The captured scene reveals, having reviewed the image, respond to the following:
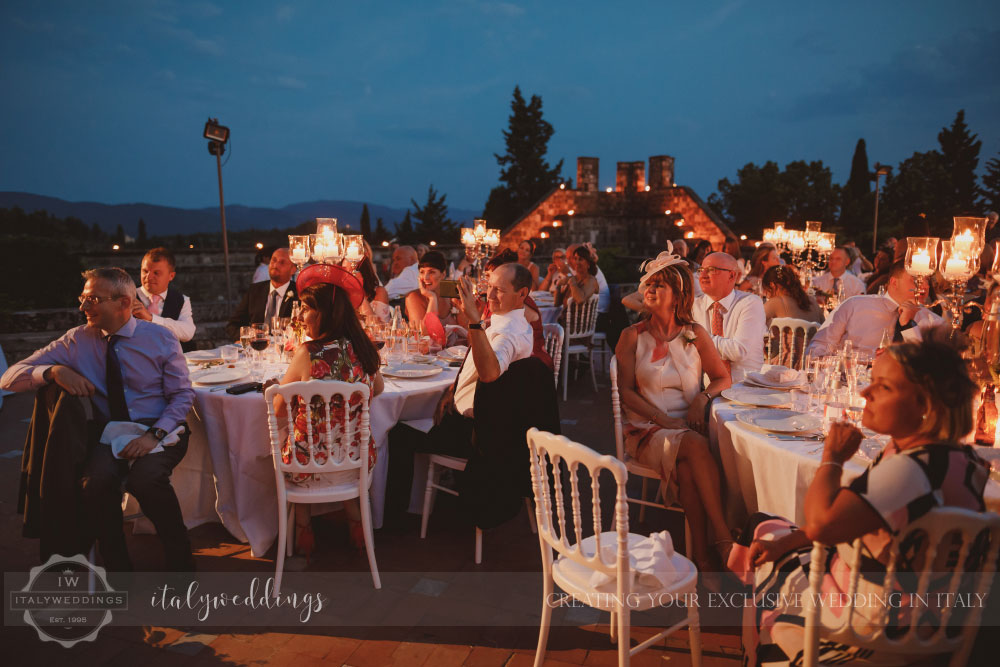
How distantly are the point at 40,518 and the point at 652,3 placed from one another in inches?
3931

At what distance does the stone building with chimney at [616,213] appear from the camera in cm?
2645

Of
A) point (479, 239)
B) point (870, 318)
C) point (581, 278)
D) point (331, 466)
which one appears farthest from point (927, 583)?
point (479, 239)

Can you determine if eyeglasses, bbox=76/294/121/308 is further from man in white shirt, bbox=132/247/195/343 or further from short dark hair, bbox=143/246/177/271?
short dark hair, bbox=143/246/177/271

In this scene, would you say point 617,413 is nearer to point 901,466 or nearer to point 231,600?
point 901,466

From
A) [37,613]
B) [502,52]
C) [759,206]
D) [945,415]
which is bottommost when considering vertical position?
[37,613]

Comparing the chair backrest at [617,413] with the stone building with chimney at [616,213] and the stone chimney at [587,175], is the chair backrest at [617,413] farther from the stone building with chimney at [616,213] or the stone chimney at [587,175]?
the stone chimney at [587,175]

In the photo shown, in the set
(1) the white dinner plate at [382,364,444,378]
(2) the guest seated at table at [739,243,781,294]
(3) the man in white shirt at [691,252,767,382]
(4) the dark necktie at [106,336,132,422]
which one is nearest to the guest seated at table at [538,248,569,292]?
(2) the guest seated at table at [739,243,781,294]

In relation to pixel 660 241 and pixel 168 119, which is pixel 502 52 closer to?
pixel 168 119

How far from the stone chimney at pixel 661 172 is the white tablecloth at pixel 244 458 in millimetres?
25417

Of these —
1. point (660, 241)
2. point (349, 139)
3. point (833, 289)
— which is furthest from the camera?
point (349, 139)

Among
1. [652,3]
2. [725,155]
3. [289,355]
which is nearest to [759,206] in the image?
[289,355]

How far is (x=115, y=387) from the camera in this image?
2.81 metres

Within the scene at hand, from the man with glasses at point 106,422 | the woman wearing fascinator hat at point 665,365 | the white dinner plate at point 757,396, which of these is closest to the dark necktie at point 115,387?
the man with glasses at point 106,422

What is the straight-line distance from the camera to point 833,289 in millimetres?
6887
